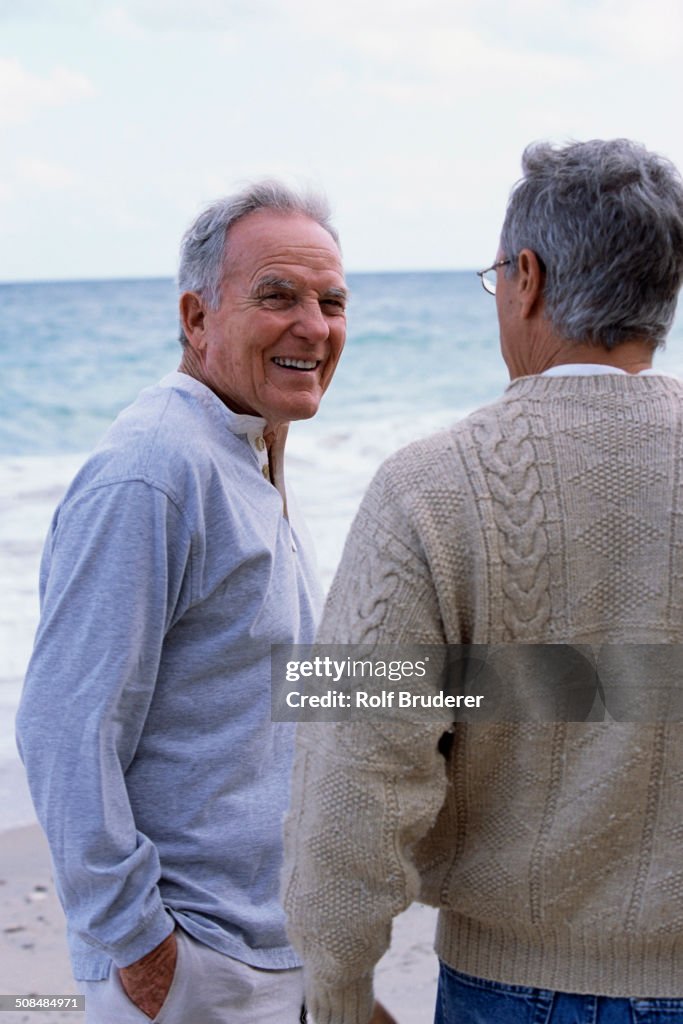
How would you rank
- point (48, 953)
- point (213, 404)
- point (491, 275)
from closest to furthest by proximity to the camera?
point (491, 275)
point (213, 404)
point (48, 953)

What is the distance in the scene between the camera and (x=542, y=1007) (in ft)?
5.33

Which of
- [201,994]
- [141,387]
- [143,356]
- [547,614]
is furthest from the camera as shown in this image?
[143,356]

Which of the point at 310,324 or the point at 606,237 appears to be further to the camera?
the point at 310,324

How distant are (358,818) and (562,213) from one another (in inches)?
33.1

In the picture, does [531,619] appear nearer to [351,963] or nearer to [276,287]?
[351,963]

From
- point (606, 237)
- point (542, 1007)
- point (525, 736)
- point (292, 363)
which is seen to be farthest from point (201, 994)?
point (606, 237)

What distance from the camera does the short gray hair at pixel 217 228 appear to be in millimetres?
2332

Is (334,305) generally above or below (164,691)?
above

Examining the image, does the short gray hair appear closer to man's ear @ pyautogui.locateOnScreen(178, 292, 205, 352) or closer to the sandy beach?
man's ear @ pyautogui.locateOnScreen(178, 292, 205, 352)

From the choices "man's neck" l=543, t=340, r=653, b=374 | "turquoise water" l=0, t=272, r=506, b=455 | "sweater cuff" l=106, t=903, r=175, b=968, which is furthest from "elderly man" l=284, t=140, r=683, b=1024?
"turquoise water" l=0, t=272, r=506, b=455

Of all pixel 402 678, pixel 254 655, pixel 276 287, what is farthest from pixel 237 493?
pixel 402 678

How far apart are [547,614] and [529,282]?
1.47 feet

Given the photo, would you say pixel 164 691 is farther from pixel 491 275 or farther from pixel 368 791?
pixel 491 275

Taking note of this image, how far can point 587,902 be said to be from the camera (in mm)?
1612
